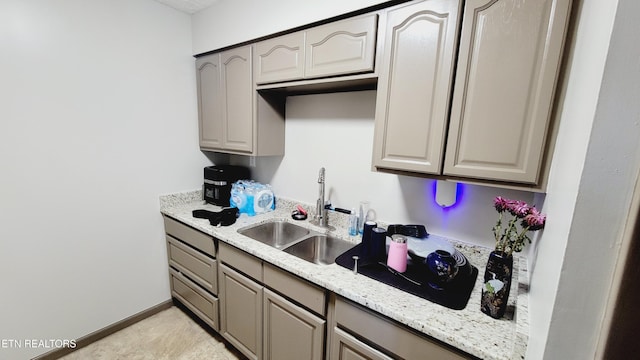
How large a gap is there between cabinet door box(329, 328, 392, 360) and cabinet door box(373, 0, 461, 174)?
0.79 metres

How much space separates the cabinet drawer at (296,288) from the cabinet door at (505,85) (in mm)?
850

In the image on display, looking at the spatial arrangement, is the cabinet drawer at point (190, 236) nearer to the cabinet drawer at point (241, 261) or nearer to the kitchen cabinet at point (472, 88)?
the cabinet drawer at point (241, 261)

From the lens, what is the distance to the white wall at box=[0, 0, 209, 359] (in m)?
1.46

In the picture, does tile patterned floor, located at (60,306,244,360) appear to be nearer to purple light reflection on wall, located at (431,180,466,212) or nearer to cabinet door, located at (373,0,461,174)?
purple light reflection on wall, located at (431,180,466,212)

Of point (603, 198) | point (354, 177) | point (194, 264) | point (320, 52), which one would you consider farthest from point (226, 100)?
point (603, 198)

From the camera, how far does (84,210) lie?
1721 mm

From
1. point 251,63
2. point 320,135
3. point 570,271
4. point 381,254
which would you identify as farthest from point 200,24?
point 570,271

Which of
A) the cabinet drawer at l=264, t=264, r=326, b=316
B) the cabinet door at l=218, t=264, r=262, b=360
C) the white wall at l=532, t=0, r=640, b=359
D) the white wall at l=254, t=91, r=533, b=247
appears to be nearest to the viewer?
the white wall at l=532, t=0, r=640, b=359

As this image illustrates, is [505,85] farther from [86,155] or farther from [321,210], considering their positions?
[86,155]

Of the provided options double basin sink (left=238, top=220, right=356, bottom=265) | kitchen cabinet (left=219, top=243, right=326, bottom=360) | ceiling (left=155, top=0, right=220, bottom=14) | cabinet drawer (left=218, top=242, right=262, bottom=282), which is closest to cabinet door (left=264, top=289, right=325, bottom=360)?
kitchen cabinet (left=219, top=243, right=326, bottom=360)

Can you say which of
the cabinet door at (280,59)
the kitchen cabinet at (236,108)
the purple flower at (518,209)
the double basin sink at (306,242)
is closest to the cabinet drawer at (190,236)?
the double basin sink at (306,242)

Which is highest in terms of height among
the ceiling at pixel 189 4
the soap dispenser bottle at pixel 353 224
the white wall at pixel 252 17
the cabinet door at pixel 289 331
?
the ceiling at pixel 189 4

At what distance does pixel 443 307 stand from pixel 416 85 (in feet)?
3.03

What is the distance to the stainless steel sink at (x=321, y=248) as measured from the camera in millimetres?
1634
